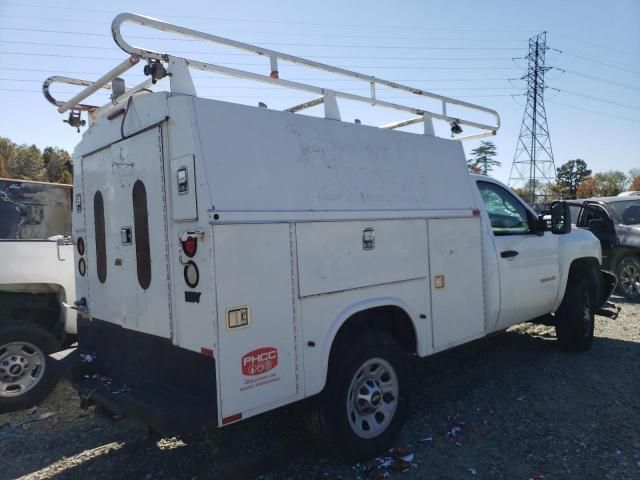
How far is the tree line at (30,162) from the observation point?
170ft

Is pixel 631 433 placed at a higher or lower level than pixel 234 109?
lower

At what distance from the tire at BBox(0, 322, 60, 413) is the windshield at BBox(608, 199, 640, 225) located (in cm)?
1012

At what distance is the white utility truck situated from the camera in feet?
9.26

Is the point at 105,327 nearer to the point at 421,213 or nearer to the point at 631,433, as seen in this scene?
the point at 421,213

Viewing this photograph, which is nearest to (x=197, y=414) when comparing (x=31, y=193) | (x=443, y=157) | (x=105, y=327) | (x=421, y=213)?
(x=105, y=327)

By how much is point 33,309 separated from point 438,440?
4287 mm

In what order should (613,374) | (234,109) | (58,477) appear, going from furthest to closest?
(613,374) → (58,477) → (234,109)

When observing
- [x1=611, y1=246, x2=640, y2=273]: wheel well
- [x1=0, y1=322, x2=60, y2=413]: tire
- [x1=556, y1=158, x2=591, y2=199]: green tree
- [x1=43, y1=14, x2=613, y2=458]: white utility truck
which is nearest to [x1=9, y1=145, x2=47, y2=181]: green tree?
Answer: [x1=0, y1=322, x2=60, y2=413]: tire

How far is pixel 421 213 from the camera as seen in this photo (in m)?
4.02

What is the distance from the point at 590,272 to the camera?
6.41 m

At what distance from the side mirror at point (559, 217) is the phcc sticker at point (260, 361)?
153 inches

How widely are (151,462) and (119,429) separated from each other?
80 cm

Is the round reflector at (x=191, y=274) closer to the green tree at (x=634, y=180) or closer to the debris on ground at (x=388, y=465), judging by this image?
the debris on ground at (x=388, y=465)

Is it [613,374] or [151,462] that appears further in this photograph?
[613,374]
